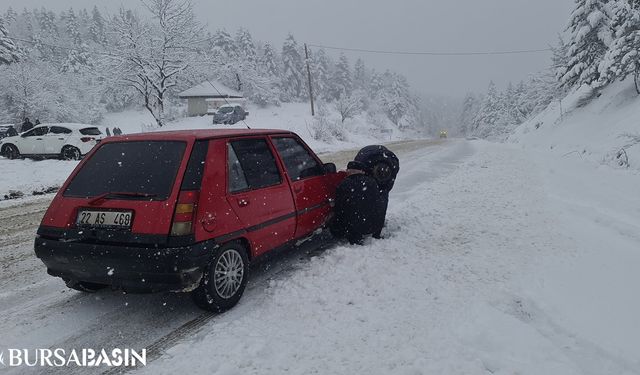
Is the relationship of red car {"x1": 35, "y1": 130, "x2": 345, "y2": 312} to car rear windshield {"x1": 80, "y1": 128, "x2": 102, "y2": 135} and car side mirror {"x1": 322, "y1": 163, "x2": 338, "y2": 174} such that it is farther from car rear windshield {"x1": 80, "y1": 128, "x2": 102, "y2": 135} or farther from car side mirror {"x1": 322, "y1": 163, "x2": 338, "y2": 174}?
car rear windshield {"x1": 80, "y1": 128, "x2": 102, "y2": 135}

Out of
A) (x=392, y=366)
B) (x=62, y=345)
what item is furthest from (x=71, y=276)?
(x=392, y=366)

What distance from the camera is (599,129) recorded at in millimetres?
18922

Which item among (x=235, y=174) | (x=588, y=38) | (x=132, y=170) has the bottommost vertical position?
(x=235, y=174)

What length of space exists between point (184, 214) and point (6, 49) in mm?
55895

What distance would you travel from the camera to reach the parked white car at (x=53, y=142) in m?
17.3

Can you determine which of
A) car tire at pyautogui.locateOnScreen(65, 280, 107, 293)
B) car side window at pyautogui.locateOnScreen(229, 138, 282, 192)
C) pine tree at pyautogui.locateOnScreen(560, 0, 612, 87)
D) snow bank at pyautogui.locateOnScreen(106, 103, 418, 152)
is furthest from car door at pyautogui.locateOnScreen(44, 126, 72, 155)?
pine tree at pyautogui.locateOnScreen(560, 0, 612, 87)

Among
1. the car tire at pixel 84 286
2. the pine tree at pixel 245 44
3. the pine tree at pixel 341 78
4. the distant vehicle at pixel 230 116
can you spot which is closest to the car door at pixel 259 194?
the car tire at pixel 84 286

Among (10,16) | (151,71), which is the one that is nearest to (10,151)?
(151,71)

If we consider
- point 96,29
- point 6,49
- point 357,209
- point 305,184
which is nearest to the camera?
point 305,184

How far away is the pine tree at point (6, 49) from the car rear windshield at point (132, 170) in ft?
177

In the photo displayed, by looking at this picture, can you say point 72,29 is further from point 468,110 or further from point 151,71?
point 468,110

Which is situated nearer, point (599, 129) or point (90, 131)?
point (90, 131)

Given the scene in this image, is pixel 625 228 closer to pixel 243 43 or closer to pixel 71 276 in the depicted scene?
pixel 71 276

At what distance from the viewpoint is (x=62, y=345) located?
3463 millimetres
